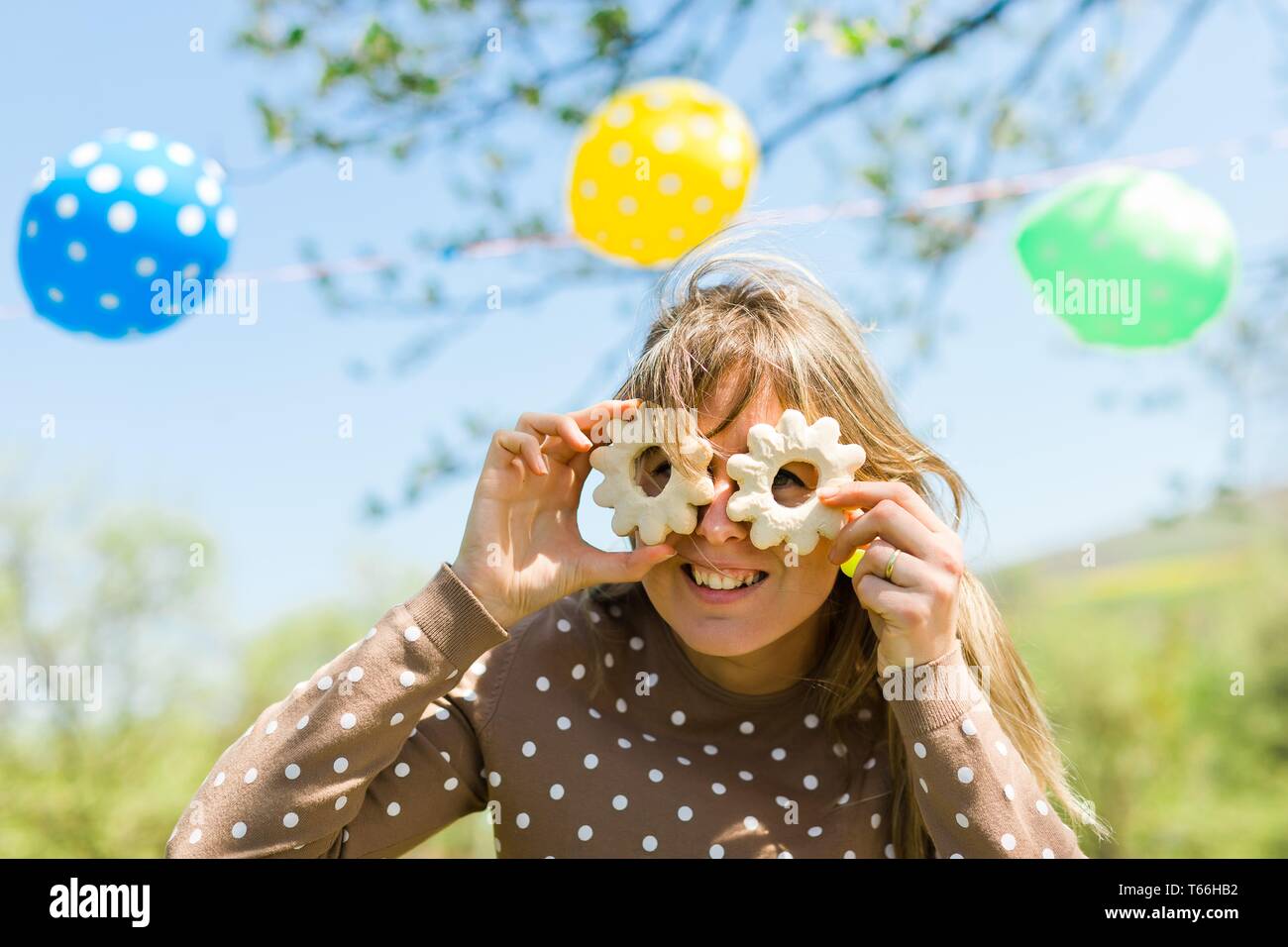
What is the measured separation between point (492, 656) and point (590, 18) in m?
3.06

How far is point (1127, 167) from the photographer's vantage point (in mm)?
2961

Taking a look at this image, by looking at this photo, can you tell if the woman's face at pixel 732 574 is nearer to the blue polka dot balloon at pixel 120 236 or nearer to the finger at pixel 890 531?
the finger at pixel 890 531

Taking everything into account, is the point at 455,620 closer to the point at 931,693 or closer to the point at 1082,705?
the point at 931,693

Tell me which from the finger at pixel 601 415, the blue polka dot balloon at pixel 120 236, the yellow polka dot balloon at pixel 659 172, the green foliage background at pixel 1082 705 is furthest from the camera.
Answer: the green foliage background at pixel 1082 705

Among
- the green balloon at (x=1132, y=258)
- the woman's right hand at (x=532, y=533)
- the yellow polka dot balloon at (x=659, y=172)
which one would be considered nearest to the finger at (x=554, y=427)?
the woman's right hand at (x=532, y=533)

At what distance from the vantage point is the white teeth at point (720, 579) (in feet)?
5.76

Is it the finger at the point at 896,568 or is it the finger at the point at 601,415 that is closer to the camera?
the finger at the point at 896,568

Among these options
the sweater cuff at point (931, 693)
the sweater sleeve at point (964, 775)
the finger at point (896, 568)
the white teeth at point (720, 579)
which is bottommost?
the sweater sleeve at point (964, 775)

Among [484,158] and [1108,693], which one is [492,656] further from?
[1108,693]

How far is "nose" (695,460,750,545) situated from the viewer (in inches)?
68.4

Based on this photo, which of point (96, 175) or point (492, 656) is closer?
point (492, 656)

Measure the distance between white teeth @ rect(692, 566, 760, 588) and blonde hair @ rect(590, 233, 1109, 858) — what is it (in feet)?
0.61

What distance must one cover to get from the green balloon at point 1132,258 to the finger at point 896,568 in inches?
57.3

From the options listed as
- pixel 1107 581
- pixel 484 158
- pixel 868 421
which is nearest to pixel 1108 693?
pixel 1107 581
